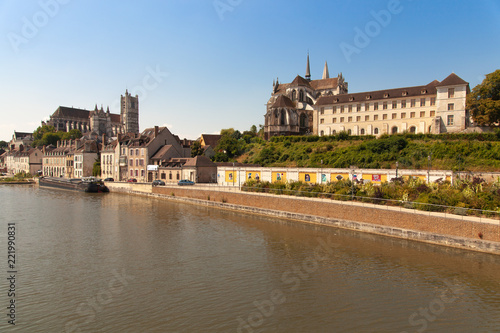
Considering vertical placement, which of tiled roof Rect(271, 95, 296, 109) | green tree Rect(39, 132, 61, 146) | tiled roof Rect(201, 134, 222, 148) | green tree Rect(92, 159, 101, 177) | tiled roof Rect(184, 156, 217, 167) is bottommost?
green tree Rect(92, 159, 101, 177)

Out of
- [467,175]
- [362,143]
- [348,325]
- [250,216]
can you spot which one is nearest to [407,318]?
[348,325]

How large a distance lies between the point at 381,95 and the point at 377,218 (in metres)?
38.2

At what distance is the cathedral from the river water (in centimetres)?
4716

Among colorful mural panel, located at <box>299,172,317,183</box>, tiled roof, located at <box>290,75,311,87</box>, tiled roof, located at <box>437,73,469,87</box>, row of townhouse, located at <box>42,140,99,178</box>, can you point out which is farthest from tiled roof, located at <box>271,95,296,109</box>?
row of townhouse, located at <box>42,140,99,178</box>

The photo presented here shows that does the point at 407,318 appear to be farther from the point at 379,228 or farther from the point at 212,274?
the point at 379,228

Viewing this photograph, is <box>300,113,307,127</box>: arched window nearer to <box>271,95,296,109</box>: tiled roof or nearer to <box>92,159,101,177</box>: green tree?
<box>271,95,296,109</box>: tiled roof

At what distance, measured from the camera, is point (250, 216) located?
29.5m

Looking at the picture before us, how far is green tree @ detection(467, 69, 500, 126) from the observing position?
127ft

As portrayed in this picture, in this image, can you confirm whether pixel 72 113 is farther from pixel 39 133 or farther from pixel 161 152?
pixel 161 152

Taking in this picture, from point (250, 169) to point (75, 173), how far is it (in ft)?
151

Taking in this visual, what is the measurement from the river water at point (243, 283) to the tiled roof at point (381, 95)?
122 feet

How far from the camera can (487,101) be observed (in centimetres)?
3925

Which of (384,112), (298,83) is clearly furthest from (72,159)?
(384,112)

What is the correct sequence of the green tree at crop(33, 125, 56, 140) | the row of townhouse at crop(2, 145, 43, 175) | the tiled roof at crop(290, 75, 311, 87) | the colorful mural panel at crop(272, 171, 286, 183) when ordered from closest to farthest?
the colorful mural panel at crop(272, 171, 286, 183) → the tiled roof at crop(290, 75, 311, 87) → the row of townhouse at crop(2, 145, 43, 175) → the green tree at crop(33, 125, 56, 140)
